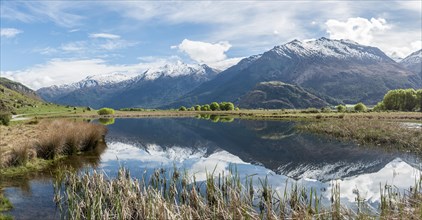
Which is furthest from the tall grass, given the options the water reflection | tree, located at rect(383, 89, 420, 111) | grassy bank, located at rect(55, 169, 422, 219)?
tree, located at rect(383, 89, 420, 111)

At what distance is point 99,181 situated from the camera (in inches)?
893

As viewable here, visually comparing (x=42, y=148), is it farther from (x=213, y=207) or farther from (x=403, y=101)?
(x=403, y=101)

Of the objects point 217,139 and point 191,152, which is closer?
point 191,152

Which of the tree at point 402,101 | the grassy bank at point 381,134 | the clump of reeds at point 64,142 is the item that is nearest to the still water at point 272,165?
the clump of reeds at point 64,142

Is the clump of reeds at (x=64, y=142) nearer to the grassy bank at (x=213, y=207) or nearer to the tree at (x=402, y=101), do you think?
the grassy bank at (x=213, y=207)

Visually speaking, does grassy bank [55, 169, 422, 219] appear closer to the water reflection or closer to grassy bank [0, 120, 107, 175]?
grassy bank [0, 120, 107, 175]

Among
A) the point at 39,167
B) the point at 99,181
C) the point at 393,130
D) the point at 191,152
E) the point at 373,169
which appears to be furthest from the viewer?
the point at 393,130

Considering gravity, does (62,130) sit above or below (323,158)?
above

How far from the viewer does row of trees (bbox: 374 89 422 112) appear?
16550cm

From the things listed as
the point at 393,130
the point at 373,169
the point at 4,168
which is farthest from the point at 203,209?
the point at 393,130

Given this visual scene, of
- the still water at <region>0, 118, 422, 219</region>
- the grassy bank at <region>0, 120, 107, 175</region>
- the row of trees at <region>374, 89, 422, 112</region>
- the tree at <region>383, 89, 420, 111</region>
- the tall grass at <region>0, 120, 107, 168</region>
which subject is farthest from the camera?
the tree at <region>383, 89, 420, 111</region>

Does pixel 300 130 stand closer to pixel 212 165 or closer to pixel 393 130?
pixel 393 130

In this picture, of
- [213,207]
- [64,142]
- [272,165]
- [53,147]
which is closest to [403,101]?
[272,165]

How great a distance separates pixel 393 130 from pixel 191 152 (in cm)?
3679
